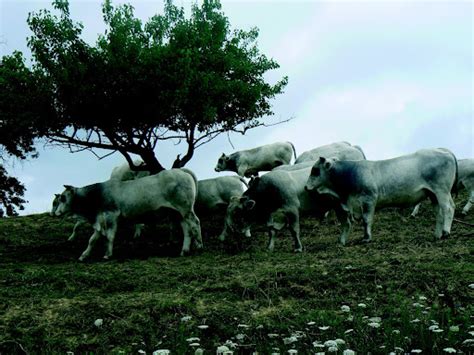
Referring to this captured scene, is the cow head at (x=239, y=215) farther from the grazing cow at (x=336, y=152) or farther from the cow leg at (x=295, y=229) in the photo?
the grazing cow at (x=336, y=152)

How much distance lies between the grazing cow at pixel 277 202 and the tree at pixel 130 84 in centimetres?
521

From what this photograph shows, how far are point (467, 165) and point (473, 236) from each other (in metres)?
5.88

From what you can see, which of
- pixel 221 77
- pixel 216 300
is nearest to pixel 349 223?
pixel 216 300

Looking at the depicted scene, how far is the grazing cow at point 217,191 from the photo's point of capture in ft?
66.9

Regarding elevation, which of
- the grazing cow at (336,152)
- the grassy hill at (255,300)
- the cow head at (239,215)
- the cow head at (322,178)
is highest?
the grazing cow at (336,152)

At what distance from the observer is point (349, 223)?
16781mm

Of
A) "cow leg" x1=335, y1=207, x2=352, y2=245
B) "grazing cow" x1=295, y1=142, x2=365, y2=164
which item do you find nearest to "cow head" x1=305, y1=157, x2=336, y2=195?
"cow leg" x1=335, y1=207, x2=352, y2=245

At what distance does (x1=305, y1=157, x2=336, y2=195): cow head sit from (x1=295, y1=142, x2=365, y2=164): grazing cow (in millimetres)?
4761

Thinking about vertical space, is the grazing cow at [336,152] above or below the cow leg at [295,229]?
above

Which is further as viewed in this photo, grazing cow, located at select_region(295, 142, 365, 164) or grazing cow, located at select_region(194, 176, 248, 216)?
grazing cow, located at select_region(295, 142, 365, 164)

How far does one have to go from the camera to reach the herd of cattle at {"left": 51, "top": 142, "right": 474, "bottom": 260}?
52.0 ft

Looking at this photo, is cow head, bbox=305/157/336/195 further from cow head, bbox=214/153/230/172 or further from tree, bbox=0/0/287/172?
cow head, bbox=214/153/230/172

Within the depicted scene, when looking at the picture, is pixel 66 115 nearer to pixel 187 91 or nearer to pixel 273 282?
pixel 187 91

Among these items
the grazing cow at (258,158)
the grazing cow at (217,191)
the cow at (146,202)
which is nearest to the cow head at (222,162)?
the grazing cow at (258,158)
